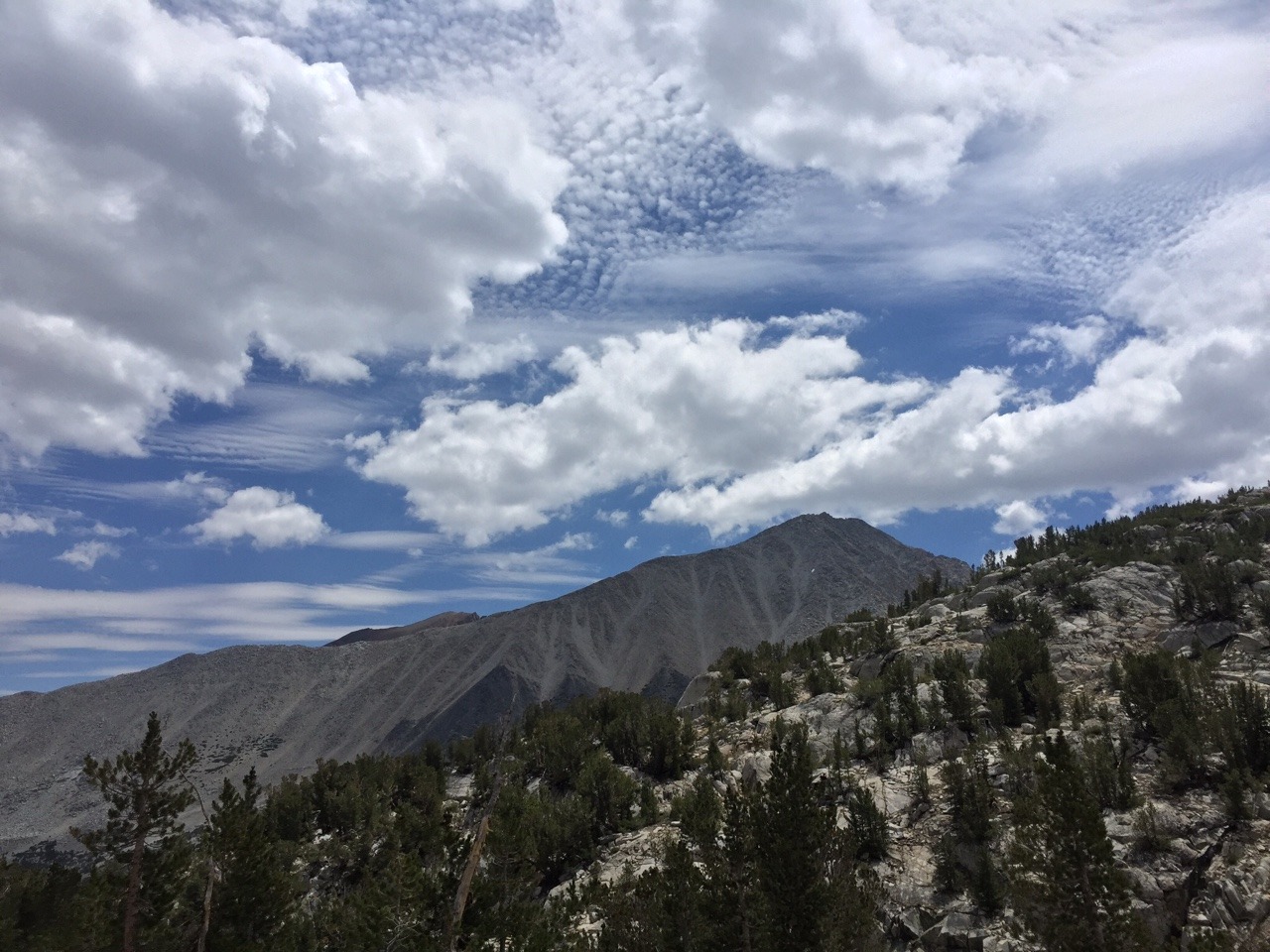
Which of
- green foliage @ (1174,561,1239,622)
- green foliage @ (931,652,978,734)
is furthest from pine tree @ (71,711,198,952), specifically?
green foliage @ (1174,561,1239,622)

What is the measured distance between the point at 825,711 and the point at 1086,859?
14.8m

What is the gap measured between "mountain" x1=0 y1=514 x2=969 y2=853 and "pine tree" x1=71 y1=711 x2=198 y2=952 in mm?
70406

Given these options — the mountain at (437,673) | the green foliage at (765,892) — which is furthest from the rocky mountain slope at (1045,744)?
the mountain at (437,673)

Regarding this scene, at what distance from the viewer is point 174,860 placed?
18766 mm

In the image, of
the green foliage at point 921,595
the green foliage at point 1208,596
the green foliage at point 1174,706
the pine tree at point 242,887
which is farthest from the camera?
the green foliage at point 921,595

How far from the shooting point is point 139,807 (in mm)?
17312

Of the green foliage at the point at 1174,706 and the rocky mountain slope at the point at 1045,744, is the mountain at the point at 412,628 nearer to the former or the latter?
the rocky mountain slope at the point at 1045,744

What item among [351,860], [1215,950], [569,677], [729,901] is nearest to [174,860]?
[351,860]

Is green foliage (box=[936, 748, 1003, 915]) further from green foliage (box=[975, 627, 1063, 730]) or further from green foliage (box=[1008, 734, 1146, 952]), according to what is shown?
green foliage (box=[975, 627, 1063, 730])

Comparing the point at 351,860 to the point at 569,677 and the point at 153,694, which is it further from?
the point at 153,694

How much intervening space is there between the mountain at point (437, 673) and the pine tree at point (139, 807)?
70.4 m

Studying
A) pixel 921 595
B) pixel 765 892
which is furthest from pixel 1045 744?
pixel 921 595

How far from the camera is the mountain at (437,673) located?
9000 cm

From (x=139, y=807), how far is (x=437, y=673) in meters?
89.9
